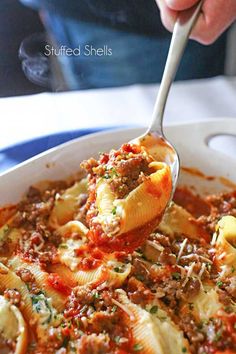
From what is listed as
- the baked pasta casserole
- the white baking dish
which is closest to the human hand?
the white baking dish

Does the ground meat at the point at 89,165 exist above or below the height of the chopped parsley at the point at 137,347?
above

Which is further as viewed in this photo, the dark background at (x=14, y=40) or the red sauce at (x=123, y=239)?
the dark background at (x=14, y=40)

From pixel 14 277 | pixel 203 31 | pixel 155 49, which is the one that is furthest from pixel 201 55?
pixel 14 277

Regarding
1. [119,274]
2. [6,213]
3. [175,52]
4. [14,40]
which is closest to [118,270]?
[119,274]

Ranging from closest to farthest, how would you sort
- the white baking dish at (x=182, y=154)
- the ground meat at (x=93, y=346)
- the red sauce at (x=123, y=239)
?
1. the ground meat at (x=93, y=346)
2. the red sauce at (x=123, y=239)
3. the white baking dish at (x=182, y=154)

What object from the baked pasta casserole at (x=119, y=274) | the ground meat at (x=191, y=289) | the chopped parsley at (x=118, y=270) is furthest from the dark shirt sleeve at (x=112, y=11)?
the ground meat at (x=191, y=289)

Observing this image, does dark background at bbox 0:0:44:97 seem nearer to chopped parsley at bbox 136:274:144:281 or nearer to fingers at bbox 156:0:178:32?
fingers at bbox 156:0:178:32

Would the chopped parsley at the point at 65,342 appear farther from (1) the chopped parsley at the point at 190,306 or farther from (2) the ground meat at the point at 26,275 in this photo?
(1) the chopped parsley at the point at 190,306

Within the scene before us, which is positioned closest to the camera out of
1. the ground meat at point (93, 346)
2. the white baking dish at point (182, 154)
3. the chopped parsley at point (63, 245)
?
the ground meat at point (93, 346)
